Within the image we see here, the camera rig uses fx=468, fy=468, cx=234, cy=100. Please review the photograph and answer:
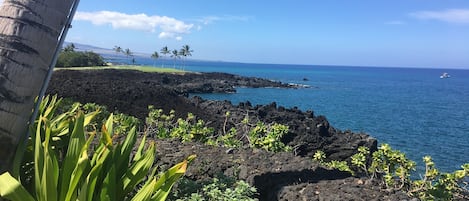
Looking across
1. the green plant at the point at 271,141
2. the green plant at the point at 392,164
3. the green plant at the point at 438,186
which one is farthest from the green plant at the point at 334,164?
the green plant at the point at 438,186

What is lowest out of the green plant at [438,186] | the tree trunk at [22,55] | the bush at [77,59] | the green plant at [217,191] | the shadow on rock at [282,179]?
the bush at [77,59]

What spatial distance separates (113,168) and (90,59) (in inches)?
3202

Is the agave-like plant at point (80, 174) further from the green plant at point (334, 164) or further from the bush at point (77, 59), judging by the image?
the bush at point (77, 59)

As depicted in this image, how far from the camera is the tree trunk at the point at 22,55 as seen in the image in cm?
248

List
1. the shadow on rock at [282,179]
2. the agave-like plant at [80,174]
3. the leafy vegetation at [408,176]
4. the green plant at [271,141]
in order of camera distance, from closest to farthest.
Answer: the agave-like plant at [80,174]
the shadow on rock at [282,179]
the leafy vegetation at [408,176]
the green plant at [271,141]

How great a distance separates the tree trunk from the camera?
8.14 feet

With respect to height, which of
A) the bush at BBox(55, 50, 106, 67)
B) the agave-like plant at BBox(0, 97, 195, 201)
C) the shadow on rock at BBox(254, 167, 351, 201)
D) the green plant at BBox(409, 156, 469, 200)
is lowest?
the bush at BBox(55, 50, 106, 67)

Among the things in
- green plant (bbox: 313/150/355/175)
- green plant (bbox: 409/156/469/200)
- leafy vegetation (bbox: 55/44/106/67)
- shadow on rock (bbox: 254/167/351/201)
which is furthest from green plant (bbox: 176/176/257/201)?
leafy vegetation (bbox: 55/44/106/67)

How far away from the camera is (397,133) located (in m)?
31.2

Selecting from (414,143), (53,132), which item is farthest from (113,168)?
(414,143)

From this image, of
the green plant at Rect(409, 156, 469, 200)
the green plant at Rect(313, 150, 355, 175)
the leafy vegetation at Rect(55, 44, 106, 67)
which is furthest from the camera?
the leafy vegetation at Rect(55, 44, 106, 67)

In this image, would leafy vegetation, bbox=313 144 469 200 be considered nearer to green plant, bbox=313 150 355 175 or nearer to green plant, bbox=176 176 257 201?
green plant, bbox=313 150 355 175

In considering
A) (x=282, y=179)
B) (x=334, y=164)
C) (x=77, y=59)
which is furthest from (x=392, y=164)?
(x=77, y=59)

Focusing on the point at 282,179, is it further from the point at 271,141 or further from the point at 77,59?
the point at 77,59
